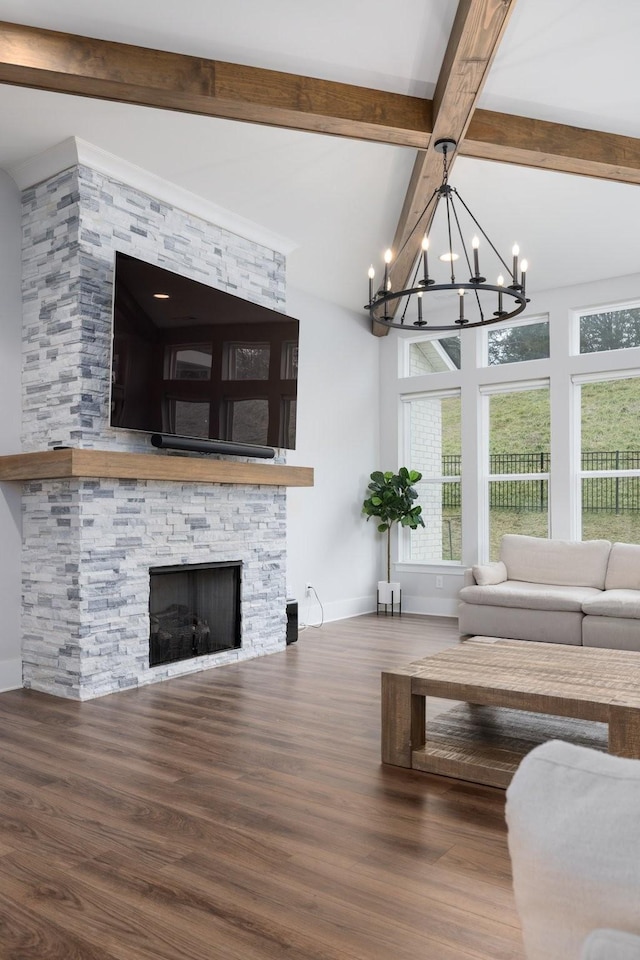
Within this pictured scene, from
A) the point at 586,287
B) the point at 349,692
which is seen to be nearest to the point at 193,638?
the point at 349,692

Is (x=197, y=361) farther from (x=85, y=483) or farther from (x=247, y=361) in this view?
(x=85, y=483)

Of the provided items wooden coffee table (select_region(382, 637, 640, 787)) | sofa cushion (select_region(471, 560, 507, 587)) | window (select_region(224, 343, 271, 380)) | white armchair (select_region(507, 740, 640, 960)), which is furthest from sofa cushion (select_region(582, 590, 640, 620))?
white armchair (select_region(507, 740, 640, 960))

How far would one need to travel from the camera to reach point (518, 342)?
7.03m

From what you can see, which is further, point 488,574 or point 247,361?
point 488,574

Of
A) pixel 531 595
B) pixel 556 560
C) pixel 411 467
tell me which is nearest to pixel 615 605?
pixel 531 595

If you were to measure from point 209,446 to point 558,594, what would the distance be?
294 cm

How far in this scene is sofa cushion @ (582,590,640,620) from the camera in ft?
17.1

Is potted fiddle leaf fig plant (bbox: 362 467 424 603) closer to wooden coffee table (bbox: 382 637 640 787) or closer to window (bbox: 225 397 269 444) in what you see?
window (bbox: 225 397 269 444)

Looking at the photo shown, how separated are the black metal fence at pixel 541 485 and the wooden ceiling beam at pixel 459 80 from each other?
8.68 feet

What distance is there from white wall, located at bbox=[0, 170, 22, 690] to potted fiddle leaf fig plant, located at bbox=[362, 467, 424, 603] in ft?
12.0

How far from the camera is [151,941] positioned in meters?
1.77

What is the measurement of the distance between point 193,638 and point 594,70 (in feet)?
13.7

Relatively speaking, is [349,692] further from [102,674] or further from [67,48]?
[67,48]

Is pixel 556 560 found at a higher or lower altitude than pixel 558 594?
higher
